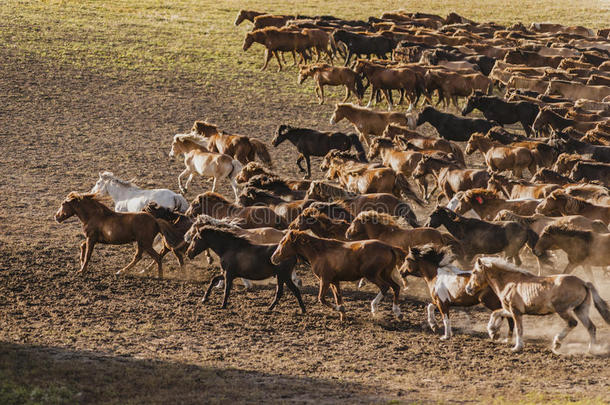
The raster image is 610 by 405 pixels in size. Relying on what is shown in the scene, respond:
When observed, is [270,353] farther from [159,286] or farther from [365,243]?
[159,286]

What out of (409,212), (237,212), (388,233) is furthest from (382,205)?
(237,212)

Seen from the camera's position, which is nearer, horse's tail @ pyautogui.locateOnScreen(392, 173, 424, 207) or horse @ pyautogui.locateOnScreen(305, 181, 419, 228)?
horse @ pyautogui.locateOnScreen(305, 181, 419, 228)

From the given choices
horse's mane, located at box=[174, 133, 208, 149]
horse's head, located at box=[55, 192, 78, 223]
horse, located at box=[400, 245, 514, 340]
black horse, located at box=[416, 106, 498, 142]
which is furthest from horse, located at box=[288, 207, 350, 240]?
black horse, located at box=[416, 106, 498, 142]

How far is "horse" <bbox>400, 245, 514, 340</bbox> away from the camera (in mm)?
8695

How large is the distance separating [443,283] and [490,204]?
3.08 metres

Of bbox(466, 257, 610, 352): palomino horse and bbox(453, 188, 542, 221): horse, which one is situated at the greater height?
bbox(466, 257, 610, 352): palomino horse

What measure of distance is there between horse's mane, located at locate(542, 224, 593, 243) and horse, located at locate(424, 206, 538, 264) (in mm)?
393

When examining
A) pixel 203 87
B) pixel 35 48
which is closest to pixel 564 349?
pixel 203 87

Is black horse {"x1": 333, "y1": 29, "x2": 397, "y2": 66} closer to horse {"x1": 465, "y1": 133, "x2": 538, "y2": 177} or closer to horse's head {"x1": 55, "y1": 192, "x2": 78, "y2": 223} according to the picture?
horse {"x1": 465, "y1": 133, "x2": 538, "y2": 177}

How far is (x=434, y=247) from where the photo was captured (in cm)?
911

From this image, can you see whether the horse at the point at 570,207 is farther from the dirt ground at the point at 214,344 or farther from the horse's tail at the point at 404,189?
the horse's tail at the point at 404,189

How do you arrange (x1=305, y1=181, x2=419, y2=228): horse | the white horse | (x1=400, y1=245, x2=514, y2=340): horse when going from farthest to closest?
1. the white horse
2. (x1=305, y1=181, x2=419, y2=228): horse
3. (x1=400, y1=245, x2=514, y2=340): horse

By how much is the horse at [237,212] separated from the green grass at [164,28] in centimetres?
1379

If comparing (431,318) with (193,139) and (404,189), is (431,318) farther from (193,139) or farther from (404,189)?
(193,139)
